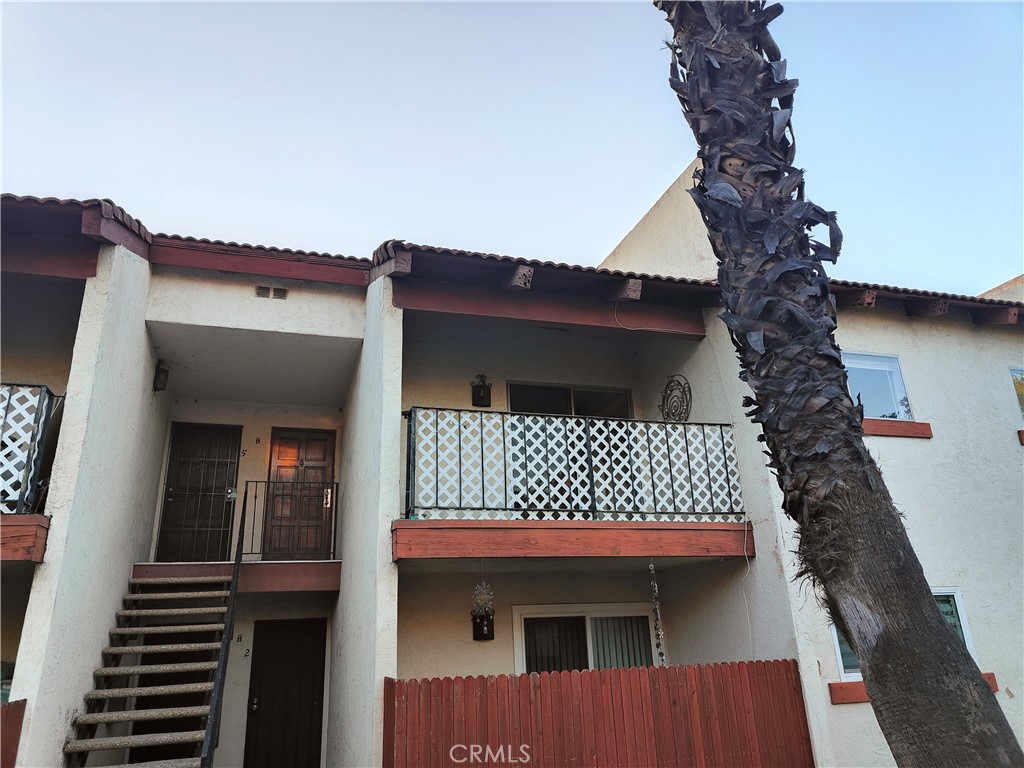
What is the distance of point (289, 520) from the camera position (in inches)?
379

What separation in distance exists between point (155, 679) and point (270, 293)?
17.6ft

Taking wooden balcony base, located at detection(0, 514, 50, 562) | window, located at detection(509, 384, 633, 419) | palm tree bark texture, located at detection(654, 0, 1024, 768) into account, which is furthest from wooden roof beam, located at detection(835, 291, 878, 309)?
wooden balcony base, located at detection(0, 514, 50, 562)

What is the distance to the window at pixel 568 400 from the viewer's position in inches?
386

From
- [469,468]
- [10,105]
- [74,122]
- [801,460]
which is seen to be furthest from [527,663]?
[74,122]

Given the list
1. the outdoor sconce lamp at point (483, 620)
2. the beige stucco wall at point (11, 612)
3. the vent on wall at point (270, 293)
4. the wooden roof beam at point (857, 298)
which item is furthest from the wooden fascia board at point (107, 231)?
the wooden roof beam at point (857, 298)

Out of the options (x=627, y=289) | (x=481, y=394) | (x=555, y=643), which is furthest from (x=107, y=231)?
(x=555, y=643)

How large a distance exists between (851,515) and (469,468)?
4618 mm

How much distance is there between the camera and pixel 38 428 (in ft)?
20.5

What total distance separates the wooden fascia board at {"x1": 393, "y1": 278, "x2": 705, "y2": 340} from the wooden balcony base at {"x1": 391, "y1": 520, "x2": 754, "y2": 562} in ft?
7.94

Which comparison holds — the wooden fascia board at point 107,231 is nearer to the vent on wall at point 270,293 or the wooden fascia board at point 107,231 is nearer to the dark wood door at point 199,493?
the vent on wall at point 270,293

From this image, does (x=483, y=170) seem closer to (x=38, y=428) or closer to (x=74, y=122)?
(x=74, y=122)

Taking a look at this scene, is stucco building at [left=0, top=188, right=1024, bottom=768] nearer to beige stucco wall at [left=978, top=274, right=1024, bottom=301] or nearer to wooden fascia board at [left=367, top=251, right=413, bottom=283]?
wooden fascia board at [left=367, top=251, right=413, bottom=283]

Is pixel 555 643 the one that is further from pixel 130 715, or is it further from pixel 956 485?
pixel 956 485

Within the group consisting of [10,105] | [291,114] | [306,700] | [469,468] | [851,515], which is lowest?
[306,700]
